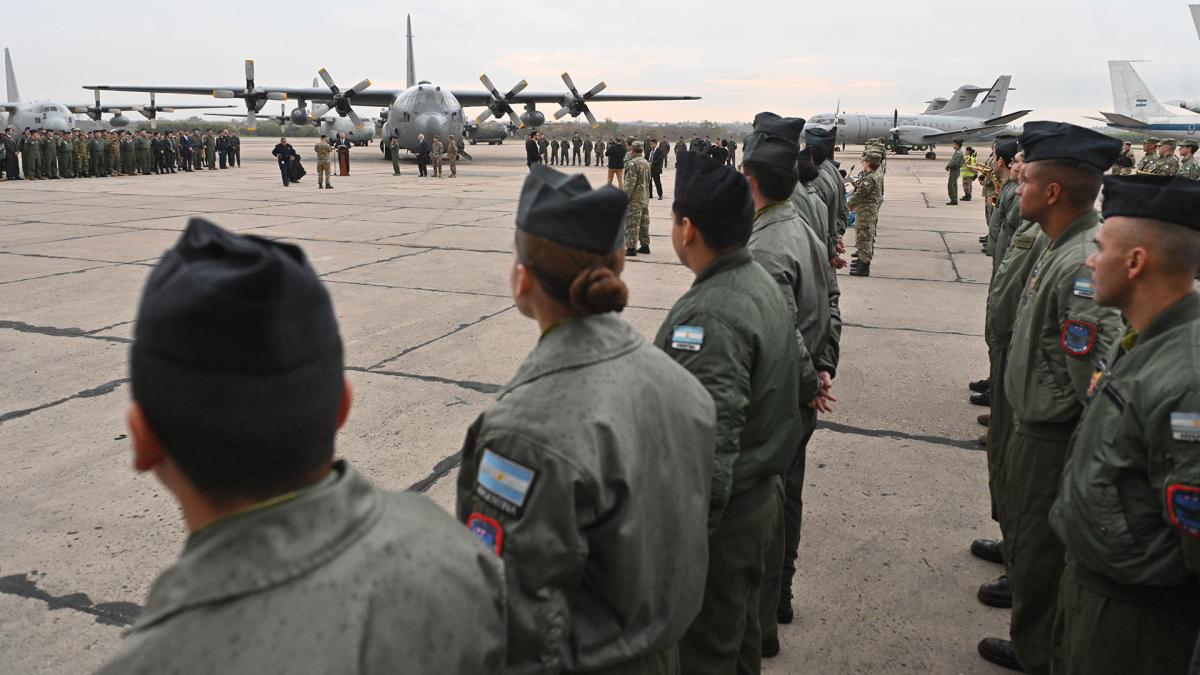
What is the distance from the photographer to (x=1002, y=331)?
166 inches

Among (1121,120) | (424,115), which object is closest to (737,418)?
(424,115)

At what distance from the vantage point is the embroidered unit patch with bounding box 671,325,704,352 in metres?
2.45

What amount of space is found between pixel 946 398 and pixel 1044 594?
127 inches

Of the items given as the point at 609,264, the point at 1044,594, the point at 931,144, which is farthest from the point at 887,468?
the point at 931,144

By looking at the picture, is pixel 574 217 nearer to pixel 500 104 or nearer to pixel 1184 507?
pixel 1184 507

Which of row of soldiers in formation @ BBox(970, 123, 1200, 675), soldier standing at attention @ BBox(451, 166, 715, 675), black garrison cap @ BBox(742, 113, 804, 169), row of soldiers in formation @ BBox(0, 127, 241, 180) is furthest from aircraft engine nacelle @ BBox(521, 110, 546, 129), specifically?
soldier standing at attention @ BBox(451, 166, 715, 675)

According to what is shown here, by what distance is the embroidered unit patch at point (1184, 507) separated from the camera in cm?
201

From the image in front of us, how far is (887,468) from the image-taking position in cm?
500

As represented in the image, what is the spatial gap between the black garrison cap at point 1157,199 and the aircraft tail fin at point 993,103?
51869mm

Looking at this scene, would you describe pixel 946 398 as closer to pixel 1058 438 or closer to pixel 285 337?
pixel 1058 438

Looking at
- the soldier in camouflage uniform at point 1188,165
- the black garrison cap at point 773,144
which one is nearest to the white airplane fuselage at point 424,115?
the soldier in camouflage uniform at point 1188,165

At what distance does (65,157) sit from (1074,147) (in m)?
30.3

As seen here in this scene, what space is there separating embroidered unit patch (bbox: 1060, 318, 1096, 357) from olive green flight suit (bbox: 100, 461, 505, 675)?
2681mm

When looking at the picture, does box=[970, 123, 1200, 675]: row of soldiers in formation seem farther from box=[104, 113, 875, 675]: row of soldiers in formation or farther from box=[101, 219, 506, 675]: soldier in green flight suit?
box=[101, 219, 506, 675]: soldier in green flight suit
